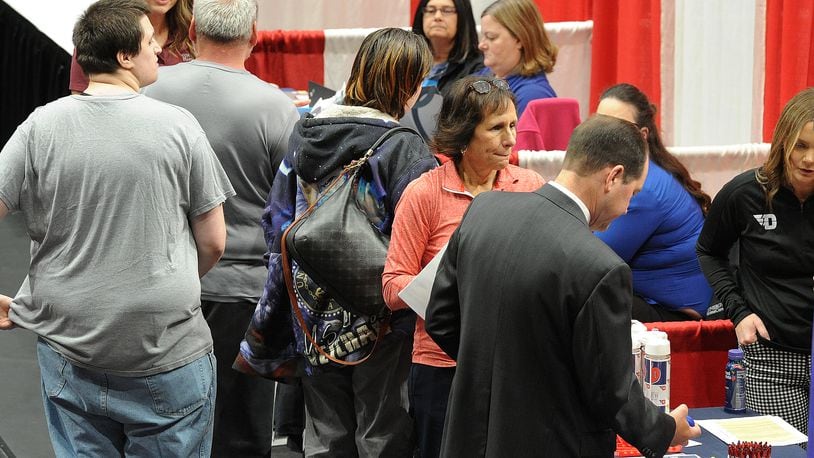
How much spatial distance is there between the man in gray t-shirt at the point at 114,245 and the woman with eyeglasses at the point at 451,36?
2282 mm

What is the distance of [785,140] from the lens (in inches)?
116

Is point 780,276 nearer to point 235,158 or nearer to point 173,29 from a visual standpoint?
point 235,158

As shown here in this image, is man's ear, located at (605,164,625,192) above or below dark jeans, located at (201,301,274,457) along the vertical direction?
above

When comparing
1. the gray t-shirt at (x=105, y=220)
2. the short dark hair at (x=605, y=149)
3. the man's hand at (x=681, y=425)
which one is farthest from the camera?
the gray t-shirt at (x=105, y=220)

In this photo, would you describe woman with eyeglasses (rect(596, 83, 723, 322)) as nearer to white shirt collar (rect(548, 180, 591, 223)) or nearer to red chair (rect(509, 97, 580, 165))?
red chair (rect(509, 97, 580, 165))

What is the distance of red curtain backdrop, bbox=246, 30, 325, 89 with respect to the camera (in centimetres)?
531

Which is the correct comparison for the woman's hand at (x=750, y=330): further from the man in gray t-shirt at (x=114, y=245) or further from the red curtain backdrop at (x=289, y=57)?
the red curtain backdrop at (x=289, y=57)

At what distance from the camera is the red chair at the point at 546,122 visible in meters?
4.27

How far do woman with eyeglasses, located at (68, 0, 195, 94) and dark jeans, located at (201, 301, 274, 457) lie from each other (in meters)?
1.13

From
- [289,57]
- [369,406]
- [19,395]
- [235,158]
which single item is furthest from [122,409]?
[289,57]

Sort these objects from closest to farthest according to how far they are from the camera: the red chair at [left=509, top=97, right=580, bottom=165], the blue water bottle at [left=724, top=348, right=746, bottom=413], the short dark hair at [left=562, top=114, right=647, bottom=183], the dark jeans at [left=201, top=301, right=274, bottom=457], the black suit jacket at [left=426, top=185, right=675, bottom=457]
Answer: the black suit jacket at [left=426, top=185, right=675, bottom=457] → the short dark hair at [left=562, top=114, right=647, bottom=183] → the blue water bottle at [left=724, top=348, right=746, bottom=413] → the dark jeans at [left=201, top=301, right=274, bottom=457] → the red chair at [left=509, top=97, right=580, bottom=165]

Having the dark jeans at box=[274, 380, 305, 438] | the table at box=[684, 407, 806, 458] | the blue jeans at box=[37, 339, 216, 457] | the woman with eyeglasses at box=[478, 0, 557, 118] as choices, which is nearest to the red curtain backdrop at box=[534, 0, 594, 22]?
the woman with eyeglasses at box=[478, 0, 557, 118]

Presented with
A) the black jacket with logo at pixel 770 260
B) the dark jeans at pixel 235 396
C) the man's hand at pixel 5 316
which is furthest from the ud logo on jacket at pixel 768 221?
the man's hand at pixel 5 316

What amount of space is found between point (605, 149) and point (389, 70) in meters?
0.83
